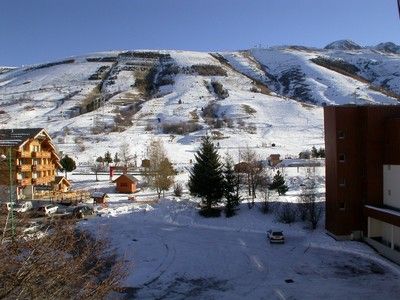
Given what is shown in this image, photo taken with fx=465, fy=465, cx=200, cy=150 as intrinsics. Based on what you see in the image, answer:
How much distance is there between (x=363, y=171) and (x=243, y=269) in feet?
37.3

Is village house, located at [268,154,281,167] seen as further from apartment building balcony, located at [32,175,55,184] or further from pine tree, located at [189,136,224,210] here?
A: apartment building balcony, located at [32,175,55,184]

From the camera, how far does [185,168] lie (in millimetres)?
67312

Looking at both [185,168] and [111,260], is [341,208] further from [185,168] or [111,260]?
[185,168]

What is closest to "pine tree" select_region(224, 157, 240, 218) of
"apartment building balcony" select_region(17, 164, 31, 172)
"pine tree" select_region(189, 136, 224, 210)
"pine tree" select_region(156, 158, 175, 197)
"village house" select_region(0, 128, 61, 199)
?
"pine tree" select_region(189, 136, 224, 210)

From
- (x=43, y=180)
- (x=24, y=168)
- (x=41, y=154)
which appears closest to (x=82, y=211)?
(x=24, y=168)

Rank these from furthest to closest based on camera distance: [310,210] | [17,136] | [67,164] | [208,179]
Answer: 1. [67,164]
2. [17,136]
3. [208,179]
4. [310,210]

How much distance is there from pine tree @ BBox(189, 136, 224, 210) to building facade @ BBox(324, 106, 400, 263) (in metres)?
9.78

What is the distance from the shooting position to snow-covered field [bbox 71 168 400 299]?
20125 millimetres

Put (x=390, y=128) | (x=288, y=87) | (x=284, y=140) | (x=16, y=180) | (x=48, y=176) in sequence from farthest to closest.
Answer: (x=288, y=87), (x=284, y=140), (x=48, y=176), (x=16, y=180), (x=390, y=128)

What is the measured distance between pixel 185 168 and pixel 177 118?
58.5 m

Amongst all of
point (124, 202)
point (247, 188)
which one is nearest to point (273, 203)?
point (247, 188)

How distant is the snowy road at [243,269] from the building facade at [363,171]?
183cm

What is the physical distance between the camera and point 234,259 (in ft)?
82.3

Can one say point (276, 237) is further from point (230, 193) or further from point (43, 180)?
point (43, 180)
